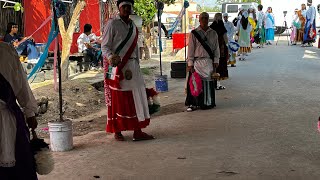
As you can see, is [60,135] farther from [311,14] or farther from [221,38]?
[311,14]

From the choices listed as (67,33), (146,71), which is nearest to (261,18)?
(146,71)

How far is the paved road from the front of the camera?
17.5 feet

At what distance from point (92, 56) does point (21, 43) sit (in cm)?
300

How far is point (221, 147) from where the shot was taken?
631cm

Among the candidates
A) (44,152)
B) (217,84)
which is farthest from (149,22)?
(44,152)

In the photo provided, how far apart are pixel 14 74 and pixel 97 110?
6.83 meters

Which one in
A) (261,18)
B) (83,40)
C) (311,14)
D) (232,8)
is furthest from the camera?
(232,8)

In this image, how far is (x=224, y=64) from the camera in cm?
1170

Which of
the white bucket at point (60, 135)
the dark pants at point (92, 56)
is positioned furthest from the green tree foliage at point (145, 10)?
the white bucket at point (60, 135)

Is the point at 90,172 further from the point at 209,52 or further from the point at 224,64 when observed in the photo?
the point at 224,64

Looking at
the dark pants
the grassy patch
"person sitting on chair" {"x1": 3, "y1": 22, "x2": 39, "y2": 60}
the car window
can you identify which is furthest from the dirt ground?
the car window

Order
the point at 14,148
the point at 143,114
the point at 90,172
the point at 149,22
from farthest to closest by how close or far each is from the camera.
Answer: the point at 149,22 < the point at 143,114 < the point at 90,172 < the point at 14,148

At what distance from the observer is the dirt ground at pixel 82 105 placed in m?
8.61

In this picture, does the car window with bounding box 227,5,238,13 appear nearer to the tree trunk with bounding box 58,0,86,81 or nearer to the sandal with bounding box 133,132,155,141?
the tree trunk with bounding box 58,0,86,81
